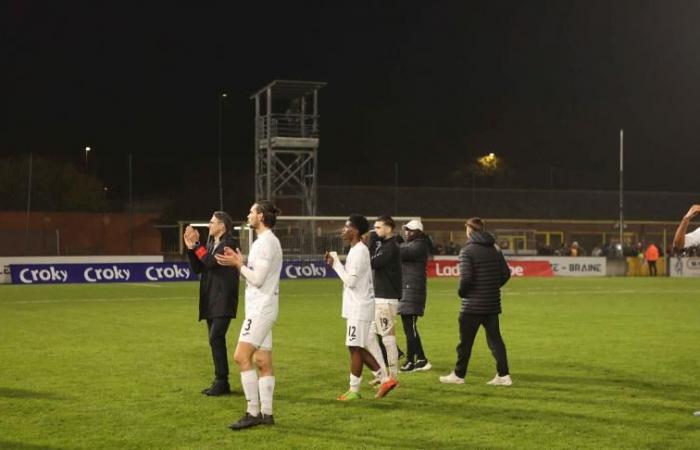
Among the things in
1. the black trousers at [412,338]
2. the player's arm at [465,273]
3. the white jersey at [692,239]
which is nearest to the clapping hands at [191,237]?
the player's arm at [465,273]

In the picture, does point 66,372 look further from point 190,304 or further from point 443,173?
point 443,173

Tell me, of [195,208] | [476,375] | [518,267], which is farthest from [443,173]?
[476,375]

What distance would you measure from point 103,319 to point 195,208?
41936 mm

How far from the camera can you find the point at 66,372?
39.1ft

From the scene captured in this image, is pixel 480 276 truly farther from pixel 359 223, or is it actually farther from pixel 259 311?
pixel 259 311

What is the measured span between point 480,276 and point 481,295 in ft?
0.75

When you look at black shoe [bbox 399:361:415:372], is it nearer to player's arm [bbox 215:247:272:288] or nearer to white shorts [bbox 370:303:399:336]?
white shorts [bbox 370:303:399:336]

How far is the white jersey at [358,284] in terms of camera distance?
31.6 ft

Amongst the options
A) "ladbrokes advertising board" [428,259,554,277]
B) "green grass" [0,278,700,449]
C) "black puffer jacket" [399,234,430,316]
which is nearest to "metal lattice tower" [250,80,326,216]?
"ladbrokes advertising board" [428,259,554,277]

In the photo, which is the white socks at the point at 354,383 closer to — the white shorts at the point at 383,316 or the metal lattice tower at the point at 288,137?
the white shorts at the point at 383,316

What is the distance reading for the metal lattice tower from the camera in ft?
148

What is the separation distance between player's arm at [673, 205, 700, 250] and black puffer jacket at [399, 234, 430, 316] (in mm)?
4076

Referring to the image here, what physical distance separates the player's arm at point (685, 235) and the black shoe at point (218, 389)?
5064 millimetres

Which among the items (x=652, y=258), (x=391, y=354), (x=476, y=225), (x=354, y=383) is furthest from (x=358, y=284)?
(x=652, y=258)
